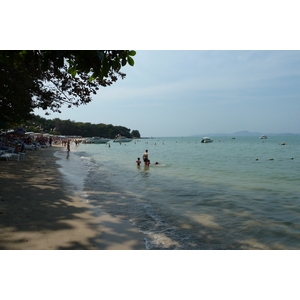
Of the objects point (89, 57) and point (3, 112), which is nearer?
point (89, 57)

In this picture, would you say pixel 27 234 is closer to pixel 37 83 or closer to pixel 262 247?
pixel 262 247

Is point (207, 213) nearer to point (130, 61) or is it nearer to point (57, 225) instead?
A: point (57, 225)

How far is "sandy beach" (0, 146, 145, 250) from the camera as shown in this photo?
4.11 m

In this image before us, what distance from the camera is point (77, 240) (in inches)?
169

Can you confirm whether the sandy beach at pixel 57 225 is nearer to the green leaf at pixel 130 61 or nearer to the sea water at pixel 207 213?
the sea water at pixel 207 213

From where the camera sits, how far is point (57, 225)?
4938 millimetres

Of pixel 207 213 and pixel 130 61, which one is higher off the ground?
pixel 130 61

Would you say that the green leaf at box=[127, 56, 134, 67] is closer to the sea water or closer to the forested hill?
the sea water

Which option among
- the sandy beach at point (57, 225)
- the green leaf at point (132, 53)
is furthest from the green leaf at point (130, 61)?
the sandy beach at point (57, 225)

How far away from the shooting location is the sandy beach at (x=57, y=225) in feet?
13.5

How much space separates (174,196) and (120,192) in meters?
2.24

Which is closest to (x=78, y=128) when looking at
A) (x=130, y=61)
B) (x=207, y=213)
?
(x=207, y=213)

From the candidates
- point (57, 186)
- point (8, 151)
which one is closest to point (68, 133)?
point (8, 151)

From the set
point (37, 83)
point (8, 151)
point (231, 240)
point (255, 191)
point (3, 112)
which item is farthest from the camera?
point (8, 151)
